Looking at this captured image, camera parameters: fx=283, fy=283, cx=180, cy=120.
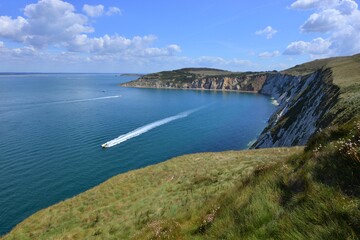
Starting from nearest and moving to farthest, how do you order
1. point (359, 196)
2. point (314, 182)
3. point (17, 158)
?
point (359, 196) → point (314, 182) → point (17, 158)

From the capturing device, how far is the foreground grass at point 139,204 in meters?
16.7

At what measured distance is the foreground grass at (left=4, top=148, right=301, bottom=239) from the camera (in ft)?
54.9

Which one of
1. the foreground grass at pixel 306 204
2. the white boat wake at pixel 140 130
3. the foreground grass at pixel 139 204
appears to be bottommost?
the white boat wake at pixel 140 130

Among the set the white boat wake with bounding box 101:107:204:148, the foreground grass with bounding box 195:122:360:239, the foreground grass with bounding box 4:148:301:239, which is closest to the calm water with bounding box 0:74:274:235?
the white boat wake with bounding box 101:107:204:148

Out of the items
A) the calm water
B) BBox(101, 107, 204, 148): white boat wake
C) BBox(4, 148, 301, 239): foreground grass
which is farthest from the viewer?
BBox(101, 107, 204, 148): white boat wake

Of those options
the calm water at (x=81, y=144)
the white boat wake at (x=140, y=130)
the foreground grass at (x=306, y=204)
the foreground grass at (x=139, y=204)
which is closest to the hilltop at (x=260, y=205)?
the foreground grass at (x=306, y=204)

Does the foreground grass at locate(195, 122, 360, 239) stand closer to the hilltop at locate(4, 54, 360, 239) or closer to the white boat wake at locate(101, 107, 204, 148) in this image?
the hilltop at locate(4, 54, 360, 239)

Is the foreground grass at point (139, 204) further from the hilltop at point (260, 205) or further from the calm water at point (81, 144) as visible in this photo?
the calm water at point (81, 144)

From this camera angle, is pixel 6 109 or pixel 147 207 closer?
pixel 147 207

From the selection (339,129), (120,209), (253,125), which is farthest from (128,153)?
(339,129)

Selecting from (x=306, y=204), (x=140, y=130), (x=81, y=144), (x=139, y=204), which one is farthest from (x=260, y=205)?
(x=140, y=130)

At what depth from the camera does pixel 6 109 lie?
122 m

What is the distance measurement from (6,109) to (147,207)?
412ft

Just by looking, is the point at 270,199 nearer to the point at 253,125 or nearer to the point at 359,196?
the point at 359,196
